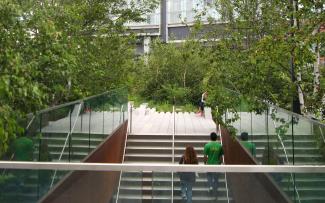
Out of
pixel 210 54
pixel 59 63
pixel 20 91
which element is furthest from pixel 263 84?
pixel 20 91

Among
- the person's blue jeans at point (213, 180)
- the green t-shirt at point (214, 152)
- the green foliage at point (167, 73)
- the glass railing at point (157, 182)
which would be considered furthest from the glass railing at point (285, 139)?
the green foliage at point (167, 73)

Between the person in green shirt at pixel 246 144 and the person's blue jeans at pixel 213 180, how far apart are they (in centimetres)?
682

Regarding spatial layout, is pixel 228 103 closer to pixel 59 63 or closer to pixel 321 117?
pixel 321 117

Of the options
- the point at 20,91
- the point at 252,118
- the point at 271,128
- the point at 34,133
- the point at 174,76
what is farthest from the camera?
the point at 174,76

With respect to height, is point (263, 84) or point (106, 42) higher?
point (106, 42)

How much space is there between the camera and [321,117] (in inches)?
367

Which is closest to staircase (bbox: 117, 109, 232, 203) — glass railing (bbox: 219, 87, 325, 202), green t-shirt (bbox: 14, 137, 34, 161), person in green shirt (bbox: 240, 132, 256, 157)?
glass railing (bbox: 219, 87, 325, 202)

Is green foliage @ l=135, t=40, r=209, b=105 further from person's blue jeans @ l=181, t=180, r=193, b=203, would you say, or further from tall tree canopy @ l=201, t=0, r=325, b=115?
person's blue jeans @ l=181, t=180, r=193, b=203

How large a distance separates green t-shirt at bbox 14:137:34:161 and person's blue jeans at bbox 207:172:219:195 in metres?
3.05

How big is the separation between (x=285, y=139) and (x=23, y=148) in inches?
176

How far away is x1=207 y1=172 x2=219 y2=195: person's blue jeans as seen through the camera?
358 centimetres

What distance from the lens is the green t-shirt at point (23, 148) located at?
5.82m

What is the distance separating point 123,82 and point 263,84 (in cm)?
831

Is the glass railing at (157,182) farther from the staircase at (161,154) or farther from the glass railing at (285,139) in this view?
the glass railing at (285,139)
